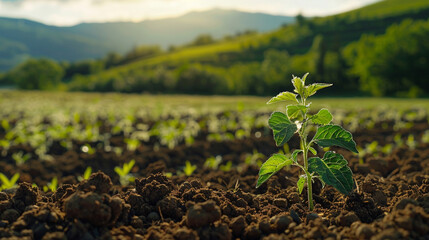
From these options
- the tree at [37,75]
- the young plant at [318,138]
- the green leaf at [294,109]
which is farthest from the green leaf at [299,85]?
the tree at [37,75]

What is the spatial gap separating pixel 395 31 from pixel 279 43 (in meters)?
44.2

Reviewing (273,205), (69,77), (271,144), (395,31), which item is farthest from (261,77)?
(69,77)

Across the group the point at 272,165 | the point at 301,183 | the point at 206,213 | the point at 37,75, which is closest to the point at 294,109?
the point at 272,165

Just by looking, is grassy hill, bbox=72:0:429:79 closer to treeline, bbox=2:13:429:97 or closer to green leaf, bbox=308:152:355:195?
treeline, bbox=2:13:429:97

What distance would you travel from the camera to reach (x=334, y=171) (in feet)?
7.17

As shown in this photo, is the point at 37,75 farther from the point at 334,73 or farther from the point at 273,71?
the point at 334,73

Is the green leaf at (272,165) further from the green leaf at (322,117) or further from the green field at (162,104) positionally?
the green field at (162,104)

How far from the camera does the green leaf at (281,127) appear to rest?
206 centimetres

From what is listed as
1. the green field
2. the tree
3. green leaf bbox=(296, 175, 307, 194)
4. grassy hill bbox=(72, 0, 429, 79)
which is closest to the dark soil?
green leaf bbox=(296, 175, 307, 194)

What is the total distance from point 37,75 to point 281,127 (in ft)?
293

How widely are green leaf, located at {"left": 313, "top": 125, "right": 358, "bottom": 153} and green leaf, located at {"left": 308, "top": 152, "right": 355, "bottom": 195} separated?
0.09 m

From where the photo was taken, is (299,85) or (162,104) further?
(162,104)

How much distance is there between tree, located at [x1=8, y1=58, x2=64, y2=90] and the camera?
80994mm

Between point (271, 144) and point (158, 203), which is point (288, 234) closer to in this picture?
point (158, 203)
